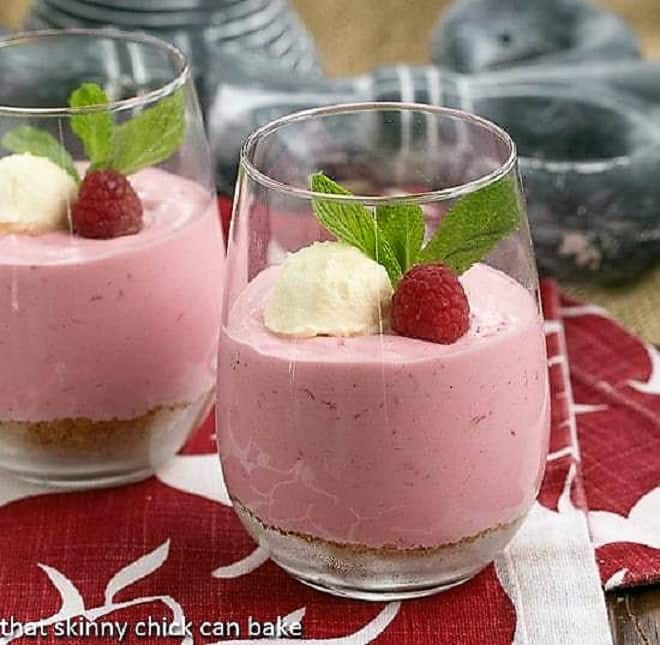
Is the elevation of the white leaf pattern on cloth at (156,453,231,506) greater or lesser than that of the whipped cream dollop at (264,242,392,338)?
lesser

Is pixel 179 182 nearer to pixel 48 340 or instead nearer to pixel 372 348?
pixel 48 340

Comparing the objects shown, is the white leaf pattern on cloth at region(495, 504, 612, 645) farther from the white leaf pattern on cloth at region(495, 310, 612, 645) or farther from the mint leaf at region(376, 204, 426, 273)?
the mint leaf at region(376, 204, 426, 273)

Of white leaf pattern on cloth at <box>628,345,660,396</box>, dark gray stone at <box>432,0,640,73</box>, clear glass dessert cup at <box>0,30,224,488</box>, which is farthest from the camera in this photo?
dark gray stone at <box>432,0,640,73</box>

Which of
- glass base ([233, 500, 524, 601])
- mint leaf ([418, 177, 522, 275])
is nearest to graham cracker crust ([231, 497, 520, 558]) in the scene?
glass base ([233, 500, 524, 601])

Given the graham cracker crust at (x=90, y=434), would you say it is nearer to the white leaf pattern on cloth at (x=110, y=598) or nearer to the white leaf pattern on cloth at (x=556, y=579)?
the white leaf pattern on cloth at (x=110, y=598)

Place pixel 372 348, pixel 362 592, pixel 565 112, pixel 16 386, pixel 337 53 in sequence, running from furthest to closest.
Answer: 1. pixel 337 53
2. pixel 565 112
3. pixel 16 386
4. pixel 362 592
5. pixel 372 348

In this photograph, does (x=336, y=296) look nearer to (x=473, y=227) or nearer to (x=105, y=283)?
(x=473, y=227)

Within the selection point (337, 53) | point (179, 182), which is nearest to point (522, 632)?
point (179, 182)
